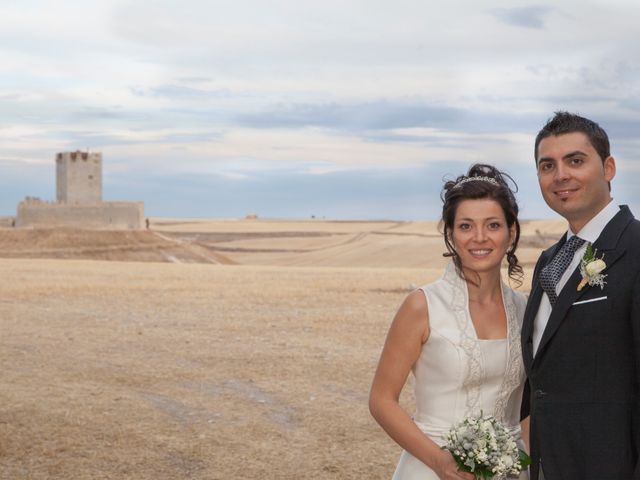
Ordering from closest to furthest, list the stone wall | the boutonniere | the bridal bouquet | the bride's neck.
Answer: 1. the boutonniere
2. the bridal bouquet
3. the bride's neck
4. the stone wall

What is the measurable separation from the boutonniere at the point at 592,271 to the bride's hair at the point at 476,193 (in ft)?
1.80

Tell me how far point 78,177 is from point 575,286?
299ft

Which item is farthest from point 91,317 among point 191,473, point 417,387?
point 417,387

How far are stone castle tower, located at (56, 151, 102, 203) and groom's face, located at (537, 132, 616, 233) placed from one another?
89651 mm

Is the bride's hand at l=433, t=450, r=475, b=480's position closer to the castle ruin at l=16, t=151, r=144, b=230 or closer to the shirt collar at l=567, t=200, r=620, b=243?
the shirt collar at l=567, t=200, r=620, b=243

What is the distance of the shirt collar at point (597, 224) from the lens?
3.83m

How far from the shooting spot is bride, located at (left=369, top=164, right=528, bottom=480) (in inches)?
158

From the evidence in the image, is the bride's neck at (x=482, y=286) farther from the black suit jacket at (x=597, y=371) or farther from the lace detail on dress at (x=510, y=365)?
the black suit jacket at (x=597, y=371)

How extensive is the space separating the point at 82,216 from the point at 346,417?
73507mm

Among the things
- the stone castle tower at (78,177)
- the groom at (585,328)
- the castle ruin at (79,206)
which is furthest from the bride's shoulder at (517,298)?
the stone castle tower at (78,177)

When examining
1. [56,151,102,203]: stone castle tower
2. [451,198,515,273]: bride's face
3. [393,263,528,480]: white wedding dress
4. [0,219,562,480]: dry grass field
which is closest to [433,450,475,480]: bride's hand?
[393,263,528,480]: white wedding dress

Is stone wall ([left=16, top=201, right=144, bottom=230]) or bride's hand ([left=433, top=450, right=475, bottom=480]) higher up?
stone wall ([left=16, top=201, right=144, bottom=230])

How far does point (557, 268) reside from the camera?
3.90 m

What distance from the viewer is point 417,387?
418 centimetres
